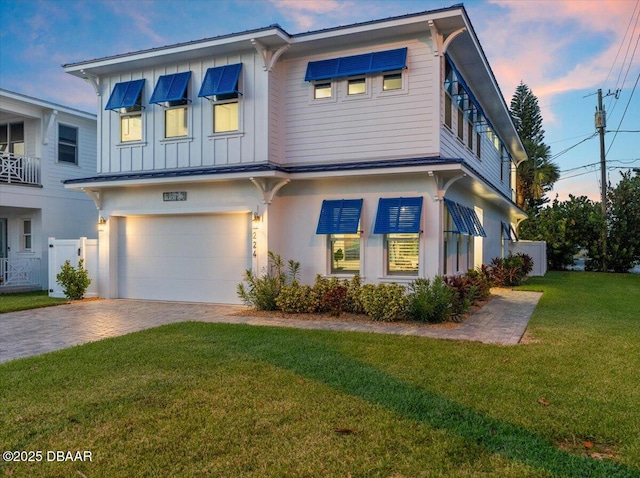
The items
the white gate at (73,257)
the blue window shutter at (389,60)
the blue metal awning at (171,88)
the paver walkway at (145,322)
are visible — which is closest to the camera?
the paver walkway at (145,322)

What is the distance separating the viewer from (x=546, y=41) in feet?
59.6

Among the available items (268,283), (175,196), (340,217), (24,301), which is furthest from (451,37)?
(24,301)

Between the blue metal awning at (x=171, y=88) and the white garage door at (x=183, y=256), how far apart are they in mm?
3090

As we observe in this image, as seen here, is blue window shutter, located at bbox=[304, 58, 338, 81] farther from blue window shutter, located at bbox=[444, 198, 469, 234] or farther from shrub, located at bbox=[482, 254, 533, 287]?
shrub, located at bbox=[482, 254, 533, 287]

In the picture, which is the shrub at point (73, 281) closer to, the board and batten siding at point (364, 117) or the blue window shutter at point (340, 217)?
the board and batten siding at point (364, 117)

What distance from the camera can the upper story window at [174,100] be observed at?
12406 millimetres

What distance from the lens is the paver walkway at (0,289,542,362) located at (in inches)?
320

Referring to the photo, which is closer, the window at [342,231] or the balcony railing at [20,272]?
the window at [342,231]

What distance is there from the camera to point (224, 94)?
12117mm

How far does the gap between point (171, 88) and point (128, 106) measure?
4.37 ft

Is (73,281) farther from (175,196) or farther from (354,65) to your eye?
(354,65)

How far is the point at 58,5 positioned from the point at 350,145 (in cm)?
1406

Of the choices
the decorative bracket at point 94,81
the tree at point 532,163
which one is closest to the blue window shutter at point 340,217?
the decorative bracket at point 94,81

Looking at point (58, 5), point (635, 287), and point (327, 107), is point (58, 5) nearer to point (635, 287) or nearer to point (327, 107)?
point (327, 107)
